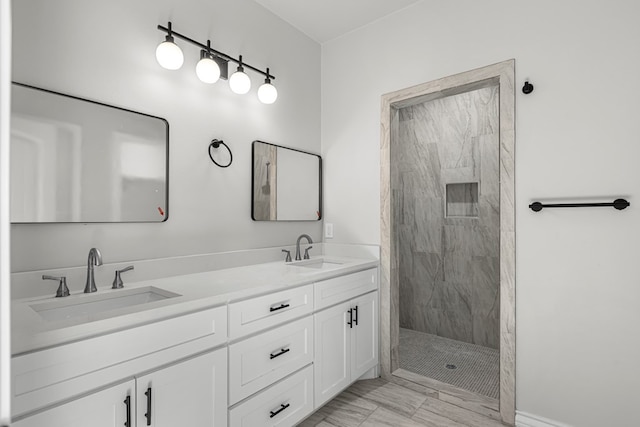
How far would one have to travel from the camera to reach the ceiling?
7.73ft

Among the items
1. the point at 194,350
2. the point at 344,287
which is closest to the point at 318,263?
the point at 344,287

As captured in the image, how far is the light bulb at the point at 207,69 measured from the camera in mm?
1891

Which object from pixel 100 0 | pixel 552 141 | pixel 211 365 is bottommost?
pixel 211 365

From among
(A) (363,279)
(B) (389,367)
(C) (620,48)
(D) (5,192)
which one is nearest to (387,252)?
(A) (363,279)

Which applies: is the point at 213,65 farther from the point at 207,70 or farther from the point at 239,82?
the point at 239,82

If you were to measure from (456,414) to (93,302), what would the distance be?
210 centimetres

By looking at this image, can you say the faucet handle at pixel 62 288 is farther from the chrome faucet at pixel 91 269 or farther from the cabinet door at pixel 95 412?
the cabinet door at pixel 95 412

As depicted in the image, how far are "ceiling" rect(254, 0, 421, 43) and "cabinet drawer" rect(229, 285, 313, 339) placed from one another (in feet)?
6.53

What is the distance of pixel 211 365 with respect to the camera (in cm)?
135

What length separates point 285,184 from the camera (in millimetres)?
2521

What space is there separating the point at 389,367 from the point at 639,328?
1.47m

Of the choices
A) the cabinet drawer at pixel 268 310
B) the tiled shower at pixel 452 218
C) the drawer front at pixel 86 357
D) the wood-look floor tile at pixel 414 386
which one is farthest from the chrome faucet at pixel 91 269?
the tiled shower at pixel 452 218

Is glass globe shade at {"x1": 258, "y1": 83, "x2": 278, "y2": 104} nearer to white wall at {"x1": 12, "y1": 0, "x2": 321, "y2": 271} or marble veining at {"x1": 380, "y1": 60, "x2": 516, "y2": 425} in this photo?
white wall at {"x1": 12, "y1": 0, "x2": 321, "y2": 271}

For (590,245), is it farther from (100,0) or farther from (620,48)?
(100,0)
